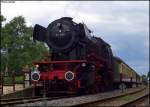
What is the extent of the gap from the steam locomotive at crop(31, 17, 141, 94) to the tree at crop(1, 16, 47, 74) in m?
53.1

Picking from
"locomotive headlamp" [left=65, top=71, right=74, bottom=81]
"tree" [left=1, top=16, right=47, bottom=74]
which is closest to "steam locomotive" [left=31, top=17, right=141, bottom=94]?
"locomotive headlamp" [left=65, top=71, right=74, bottom=81]

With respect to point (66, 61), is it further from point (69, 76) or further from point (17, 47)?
point (17, 47)

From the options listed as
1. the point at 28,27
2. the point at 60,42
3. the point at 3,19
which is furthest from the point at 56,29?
the point at 28,27

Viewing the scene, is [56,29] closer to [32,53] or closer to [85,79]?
[85,79]

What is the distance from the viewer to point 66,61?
26016 mm

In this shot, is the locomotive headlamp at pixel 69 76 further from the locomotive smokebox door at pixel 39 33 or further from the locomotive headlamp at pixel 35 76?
the locomotive smokebox door at pixel 39 33

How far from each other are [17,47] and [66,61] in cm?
6116

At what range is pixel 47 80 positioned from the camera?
2609 cm

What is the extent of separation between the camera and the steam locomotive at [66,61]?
85.1 feet

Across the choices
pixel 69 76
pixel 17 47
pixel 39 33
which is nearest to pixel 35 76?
pixel 69 76

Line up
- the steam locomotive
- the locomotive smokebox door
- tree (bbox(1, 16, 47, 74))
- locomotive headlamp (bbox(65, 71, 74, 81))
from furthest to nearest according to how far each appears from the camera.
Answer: tree (bbox(1, 16, 47, 74)) → the locomotive smokebox door → the steam locomotive → locomotive headlamp (bbox(65, 71, 74, 81))

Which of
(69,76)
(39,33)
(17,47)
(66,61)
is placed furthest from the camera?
(17,47)

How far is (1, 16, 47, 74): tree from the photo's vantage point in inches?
3267

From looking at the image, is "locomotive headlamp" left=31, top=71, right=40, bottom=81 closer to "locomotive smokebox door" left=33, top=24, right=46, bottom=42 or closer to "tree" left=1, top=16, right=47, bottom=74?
"locomotive smokebox door" left=33, top=24, right=46, bottom=42
